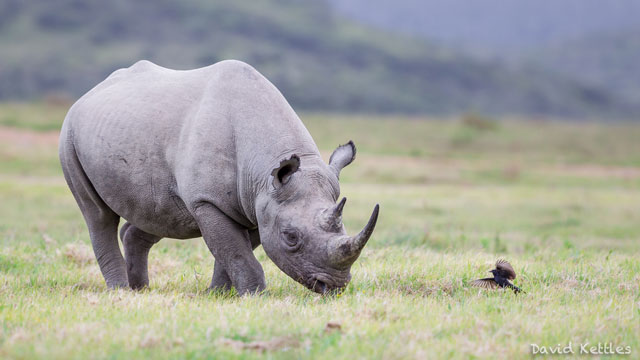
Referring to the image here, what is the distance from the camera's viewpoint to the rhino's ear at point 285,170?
622 centimetres

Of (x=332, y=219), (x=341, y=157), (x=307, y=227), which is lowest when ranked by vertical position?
(x=307, y=227)

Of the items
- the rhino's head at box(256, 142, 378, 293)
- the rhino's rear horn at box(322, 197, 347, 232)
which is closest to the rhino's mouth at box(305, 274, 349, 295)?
the rhino's head at box(256, 142, 378, 293)

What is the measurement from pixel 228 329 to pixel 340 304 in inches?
45.4

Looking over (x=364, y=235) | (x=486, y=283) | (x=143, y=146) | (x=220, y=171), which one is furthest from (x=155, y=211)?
(x=486, y=283)

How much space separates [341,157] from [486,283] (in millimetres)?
1754

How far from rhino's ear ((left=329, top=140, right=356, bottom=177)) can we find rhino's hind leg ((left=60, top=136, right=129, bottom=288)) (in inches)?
102

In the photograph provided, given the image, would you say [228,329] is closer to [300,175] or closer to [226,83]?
[300,175]

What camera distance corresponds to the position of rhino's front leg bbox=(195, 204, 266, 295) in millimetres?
6727

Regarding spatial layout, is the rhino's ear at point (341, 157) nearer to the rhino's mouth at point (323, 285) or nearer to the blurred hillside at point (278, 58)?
the rhino's mouth at point (323, 285)

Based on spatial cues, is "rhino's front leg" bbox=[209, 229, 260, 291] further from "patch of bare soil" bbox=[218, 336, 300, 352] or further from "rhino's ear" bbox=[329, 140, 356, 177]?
"patch of bare soil" bbox=[218, 336, 300, 352]

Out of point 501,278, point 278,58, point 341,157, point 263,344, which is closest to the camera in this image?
point 263,344

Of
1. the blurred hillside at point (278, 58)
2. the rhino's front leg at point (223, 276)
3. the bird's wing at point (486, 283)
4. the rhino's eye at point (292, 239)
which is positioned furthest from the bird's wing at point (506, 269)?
the blurred hillside at point (278, 58)

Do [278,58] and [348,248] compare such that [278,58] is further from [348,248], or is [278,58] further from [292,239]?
[348,248]

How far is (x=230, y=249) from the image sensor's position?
22.3 ft
